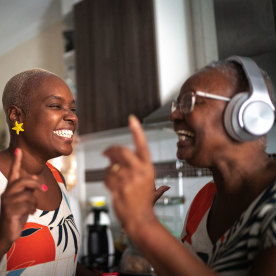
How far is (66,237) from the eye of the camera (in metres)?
0.90

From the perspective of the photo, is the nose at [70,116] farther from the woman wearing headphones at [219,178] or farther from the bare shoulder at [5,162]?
the woman wearing headphones at [219,178]

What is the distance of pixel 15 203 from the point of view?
623 millimetres

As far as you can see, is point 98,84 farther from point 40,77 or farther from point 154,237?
point 154,237

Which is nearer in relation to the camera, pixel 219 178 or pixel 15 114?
pixel 219 178

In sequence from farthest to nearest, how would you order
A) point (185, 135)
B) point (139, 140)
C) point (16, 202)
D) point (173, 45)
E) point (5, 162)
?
point (173, 45) → point (5, 162) → point (185, 135) → point (16, 202) → point (139, 140)

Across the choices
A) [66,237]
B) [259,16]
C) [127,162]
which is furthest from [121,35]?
[127,162]

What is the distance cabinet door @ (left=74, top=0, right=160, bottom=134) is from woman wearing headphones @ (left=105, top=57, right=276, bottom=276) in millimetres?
1179

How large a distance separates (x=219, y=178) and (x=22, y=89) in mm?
593

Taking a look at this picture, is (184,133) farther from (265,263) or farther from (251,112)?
(265,263)

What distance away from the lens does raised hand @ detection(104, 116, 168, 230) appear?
1.56 feet

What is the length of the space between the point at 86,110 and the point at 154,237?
196 cm

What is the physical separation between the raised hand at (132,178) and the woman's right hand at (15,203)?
0.68ft

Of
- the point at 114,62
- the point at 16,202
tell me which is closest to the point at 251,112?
the point at 16,202

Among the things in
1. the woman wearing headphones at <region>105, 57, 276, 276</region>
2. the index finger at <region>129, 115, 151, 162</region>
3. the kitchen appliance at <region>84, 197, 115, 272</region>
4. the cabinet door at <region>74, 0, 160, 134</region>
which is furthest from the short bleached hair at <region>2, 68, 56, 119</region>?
the kitchen appliance at <region>84, 197, 115, 272</region>
